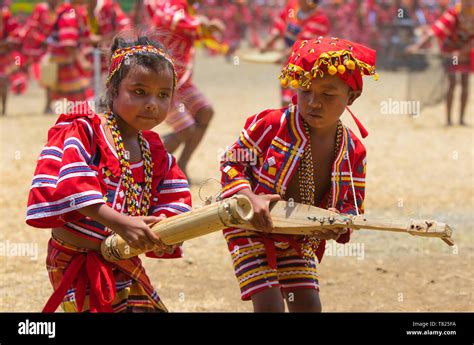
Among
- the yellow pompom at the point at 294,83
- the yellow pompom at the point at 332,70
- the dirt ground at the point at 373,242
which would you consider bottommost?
the dirt ground at the point at 373,242

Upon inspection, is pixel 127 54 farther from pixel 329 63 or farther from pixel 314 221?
pixel 314 221

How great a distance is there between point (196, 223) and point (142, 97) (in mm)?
595

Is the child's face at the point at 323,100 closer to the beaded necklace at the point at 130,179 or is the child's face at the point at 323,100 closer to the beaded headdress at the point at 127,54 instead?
the beaded headdress at the point at 127,54

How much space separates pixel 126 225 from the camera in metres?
3.28

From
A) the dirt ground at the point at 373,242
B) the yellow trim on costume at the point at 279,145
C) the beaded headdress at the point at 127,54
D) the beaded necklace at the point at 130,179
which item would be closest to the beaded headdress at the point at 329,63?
the yellow trim on costume at the point at 279,145

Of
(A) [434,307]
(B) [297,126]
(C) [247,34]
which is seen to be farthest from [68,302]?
(C) [247,34]

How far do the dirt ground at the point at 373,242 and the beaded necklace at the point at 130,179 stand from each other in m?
1.69

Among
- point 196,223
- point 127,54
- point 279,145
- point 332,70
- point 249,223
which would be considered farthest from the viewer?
point 279,145

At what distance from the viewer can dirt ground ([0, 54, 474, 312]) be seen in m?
5.41

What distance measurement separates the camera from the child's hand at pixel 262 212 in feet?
11.5

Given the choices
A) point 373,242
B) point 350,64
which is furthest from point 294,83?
point 373,242

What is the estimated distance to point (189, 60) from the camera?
8.50 meters

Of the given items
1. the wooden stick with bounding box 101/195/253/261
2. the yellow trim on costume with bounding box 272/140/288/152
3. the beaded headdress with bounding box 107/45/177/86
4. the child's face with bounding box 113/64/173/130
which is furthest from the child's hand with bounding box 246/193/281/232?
the beaded headdress with bounding box 107/45/177/86
